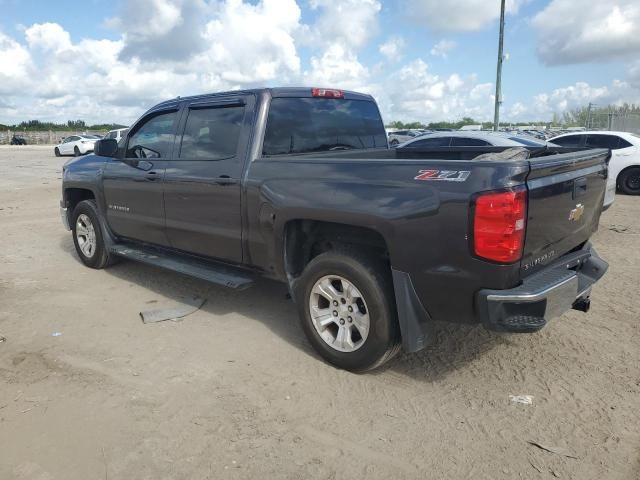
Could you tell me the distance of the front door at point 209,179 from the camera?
422 cm

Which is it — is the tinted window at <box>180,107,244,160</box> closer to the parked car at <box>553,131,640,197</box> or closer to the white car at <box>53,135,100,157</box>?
the parked car at <box>553,131,640,197</box>

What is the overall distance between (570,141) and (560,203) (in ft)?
38.6

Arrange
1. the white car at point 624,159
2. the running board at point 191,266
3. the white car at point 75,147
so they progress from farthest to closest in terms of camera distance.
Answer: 1. the white car at point 75,147
2. the white car at point 624,159
3. the running board at point 191,266

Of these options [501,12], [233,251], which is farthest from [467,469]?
[501,12]

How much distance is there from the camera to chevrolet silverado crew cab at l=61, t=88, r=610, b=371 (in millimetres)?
2900

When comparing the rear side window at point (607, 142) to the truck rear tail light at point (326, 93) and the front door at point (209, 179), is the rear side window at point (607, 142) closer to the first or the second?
the truck rear tail light at point (326, 93)

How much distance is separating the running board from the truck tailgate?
7.26 feet

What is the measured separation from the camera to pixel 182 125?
4805 mm

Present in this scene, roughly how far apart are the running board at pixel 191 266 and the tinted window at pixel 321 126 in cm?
105

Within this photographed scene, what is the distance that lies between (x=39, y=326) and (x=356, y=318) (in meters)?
2.86

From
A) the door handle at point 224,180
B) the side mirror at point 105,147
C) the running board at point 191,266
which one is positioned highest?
the side mirror at point 105,147

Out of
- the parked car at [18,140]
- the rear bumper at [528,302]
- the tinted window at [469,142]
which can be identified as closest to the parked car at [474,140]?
the tinted window at [469,142]

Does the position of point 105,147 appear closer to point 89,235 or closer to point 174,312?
point 89,235

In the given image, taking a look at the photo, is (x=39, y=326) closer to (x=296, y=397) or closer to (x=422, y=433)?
(x=296, y=397)
